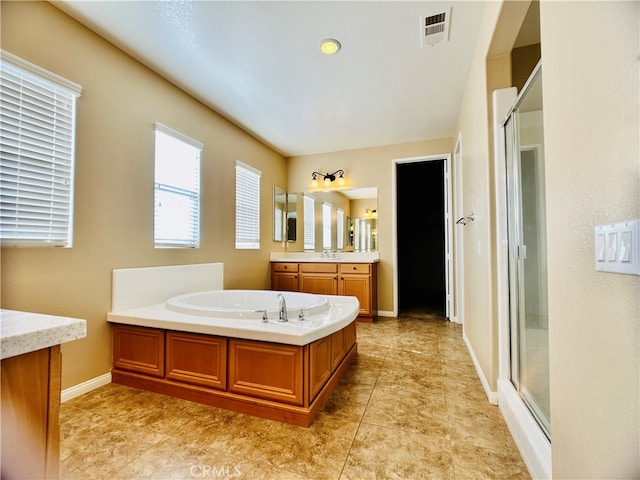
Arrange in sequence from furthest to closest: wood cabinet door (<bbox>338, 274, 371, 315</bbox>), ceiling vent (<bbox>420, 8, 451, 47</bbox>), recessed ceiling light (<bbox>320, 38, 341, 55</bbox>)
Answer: wood cabinet door (<bbox>338, 274, 371, 315</bbox>) → recessed ceiling light (<bbox>320, 38, 341, 55</bbox>) → ceiling vent (<bbox>420, 8, 451, 47</bbox>)

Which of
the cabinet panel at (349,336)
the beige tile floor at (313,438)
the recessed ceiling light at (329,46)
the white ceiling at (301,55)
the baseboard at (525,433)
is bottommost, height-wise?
the beige tile floor at (313,438)

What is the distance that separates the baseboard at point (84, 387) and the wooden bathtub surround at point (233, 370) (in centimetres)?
6

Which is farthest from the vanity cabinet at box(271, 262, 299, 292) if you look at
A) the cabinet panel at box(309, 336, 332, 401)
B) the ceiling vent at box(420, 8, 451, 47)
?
the ceiling vent at box(420, 8, 451, 47)

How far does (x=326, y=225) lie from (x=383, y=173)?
119 cm

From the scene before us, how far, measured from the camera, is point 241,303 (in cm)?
301

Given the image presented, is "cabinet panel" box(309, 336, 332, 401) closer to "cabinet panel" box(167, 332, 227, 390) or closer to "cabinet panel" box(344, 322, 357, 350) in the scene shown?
"cabinet panel" box(344, 322, 357, 350)

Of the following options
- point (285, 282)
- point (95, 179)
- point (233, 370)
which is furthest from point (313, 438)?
point (285, 282)

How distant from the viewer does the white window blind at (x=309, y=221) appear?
15.5 ft

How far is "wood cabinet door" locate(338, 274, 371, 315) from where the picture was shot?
3.89m

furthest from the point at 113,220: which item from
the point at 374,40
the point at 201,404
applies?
the point at 374,40

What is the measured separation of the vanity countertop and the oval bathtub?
1292 millimetres

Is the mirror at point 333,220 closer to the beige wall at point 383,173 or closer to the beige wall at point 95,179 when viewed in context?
the beige wall at point 383,173

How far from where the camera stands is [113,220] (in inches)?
85.4
